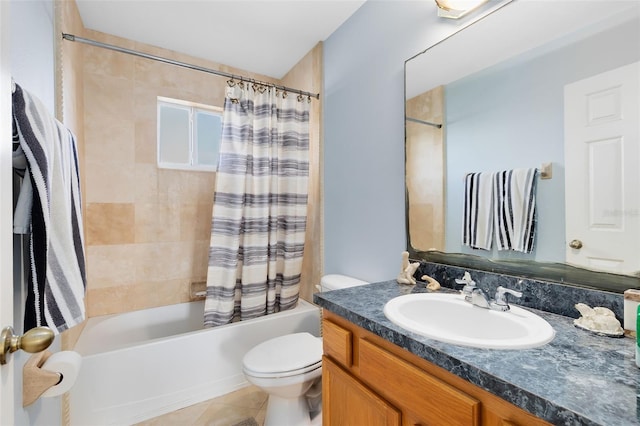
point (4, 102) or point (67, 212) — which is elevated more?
point (4, 102)

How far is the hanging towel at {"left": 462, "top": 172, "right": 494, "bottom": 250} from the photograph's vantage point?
1153mm

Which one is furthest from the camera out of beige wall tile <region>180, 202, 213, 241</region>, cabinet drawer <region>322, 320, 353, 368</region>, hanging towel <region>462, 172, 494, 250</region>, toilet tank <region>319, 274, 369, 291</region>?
beige wall tile <region>180, 202, 213, 241</region>

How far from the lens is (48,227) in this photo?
2.65 feet

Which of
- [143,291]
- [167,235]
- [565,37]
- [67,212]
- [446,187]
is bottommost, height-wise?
[143,291]

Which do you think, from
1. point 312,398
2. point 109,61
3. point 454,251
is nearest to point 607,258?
point 454,251

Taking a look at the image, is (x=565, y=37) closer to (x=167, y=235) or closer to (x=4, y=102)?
(x=4, y=102)

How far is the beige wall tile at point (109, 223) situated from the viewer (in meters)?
2.09

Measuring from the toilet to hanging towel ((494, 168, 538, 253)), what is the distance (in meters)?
1.05

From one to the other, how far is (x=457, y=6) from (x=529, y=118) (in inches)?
24.1

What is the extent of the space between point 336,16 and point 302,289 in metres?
2.08

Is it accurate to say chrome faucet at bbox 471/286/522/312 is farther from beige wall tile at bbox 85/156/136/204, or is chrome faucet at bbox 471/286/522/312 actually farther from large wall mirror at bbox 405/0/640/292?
beige wall tile at bbox 85/156/136/204

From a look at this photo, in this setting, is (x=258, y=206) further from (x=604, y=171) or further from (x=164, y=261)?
(x=604, y=171)

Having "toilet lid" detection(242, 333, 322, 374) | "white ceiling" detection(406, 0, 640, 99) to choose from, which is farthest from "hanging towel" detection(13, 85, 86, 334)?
"white ceiling" detection(406, 0, 640, 99)

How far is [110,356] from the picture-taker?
5.07 feet
